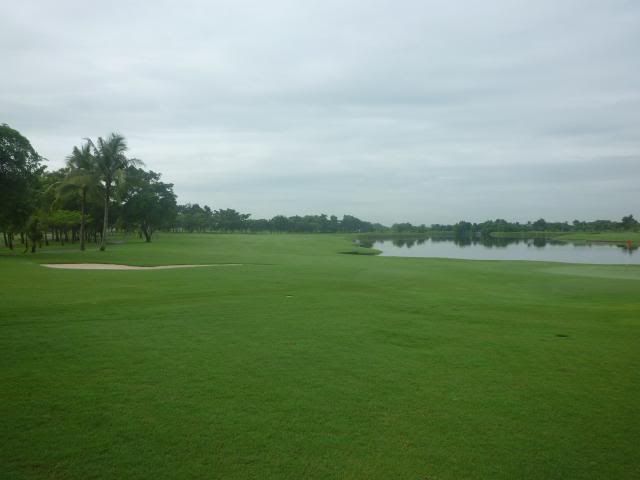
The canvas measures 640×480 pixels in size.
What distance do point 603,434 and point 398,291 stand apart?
11380 mm

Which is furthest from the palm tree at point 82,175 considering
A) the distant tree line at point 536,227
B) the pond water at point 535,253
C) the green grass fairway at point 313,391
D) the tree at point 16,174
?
the distant tree line at point 536,227

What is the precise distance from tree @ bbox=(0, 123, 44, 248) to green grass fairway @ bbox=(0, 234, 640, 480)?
22.8 metres

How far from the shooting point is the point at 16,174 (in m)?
30.9

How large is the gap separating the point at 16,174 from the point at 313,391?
110ft

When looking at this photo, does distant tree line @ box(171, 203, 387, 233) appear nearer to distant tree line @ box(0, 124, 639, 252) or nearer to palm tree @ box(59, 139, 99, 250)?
distant tree line @ box(0, 124, 639, 252)

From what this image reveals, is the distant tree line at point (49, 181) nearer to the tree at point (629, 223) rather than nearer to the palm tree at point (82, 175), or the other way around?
the palm tree at point (82, 175)

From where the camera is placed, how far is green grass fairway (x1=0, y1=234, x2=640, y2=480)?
4.42 m

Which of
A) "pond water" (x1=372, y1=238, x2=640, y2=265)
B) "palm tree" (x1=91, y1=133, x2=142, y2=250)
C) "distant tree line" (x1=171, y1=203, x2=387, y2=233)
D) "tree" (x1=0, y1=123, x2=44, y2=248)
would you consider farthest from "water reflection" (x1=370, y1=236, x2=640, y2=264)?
"distant tree line" (x1=171, y1=203, x2=387, y2=233)

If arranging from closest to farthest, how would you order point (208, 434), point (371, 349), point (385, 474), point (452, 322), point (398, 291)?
1. point (385, 474)
2. point (208, 434)
3. point (371, 349)
4. point (452, 322)
5. point (398, 291)

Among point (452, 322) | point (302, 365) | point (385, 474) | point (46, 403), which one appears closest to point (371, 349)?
point (302, 365)

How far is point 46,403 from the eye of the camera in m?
5.50

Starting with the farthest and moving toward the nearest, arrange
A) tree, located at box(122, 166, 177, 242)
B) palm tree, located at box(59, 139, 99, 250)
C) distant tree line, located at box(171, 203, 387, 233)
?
distant tree line, located at box(171, 203, 387, 233) < tree, located at box(122, 166, 177, 242) < palm tree, located at box(59, 139, 99, 250)

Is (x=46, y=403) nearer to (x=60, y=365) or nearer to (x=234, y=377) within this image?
(x=60, y=365)

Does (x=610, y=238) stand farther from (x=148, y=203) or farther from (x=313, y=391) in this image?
(x=313, y=391)
